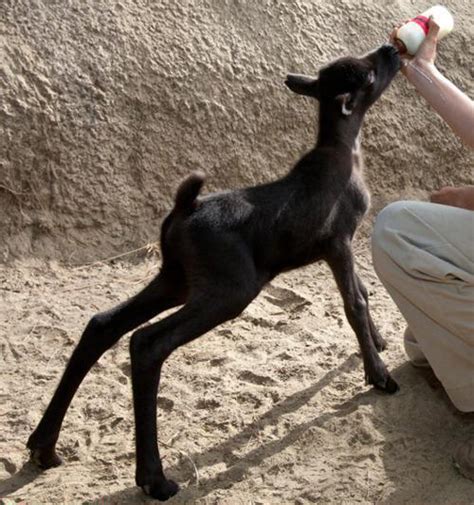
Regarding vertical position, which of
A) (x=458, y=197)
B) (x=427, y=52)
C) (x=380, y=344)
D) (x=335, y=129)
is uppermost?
(x=427, y=52)

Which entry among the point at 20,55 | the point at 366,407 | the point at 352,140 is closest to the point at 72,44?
the point at 20,55

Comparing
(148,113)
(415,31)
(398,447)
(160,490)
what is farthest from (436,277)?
(148,113)

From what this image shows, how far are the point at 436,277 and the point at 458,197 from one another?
600mm

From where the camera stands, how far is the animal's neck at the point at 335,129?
213 inches

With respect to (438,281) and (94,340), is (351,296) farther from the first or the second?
(94,340)

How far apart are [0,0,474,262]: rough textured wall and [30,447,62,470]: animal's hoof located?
207 cm

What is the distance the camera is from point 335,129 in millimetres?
5410

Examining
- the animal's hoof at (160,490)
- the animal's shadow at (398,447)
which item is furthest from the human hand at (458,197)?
the animal's hoof at (160,490)

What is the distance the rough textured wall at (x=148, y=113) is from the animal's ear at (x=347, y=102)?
5.29 feet

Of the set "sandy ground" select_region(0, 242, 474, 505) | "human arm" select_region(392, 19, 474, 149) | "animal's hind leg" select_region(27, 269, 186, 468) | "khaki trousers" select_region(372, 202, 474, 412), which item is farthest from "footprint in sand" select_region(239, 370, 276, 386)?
"human arm" select_region(392, 19, 474, 149)

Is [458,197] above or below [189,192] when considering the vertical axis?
below

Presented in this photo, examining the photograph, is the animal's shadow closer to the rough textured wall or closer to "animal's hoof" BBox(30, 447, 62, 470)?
"animal's hoof" BBox(30, 447, 62, 470)

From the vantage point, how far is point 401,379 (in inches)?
200

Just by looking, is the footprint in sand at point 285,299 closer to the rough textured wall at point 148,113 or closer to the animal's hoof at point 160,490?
the rough textured wall at point 148,113
